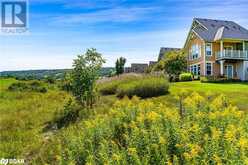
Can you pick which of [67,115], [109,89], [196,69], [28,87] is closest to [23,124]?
[67,115]

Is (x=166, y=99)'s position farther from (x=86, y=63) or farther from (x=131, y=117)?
(x=131, y=117)

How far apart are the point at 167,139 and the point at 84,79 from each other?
754cm

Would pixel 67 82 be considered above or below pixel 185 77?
below

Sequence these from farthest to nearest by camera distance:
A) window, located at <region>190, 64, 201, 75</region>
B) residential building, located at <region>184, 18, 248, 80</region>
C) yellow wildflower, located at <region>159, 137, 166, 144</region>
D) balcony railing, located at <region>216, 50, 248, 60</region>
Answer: window, located at <region>190, 64, 201, 75</region> → residential building, located at <region>184, 18, 248, 80</region> → balcony railing, located at <region>216, 50, 248, 60</region> → yellow wildflower, located at <region>159, 137, 166, 144</region>

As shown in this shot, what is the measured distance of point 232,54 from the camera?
36.5 meters

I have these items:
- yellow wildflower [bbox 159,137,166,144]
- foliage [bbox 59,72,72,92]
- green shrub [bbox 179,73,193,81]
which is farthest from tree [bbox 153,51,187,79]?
yellow wildflower [bbox 159,137,166,144]

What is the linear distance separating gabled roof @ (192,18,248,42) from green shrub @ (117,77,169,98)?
21336 mm

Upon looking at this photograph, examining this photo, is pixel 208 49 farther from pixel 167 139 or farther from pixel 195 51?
pixel 167 139

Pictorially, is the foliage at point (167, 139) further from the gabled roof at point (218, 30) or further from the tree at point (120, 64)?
the tree at point (120, 64)

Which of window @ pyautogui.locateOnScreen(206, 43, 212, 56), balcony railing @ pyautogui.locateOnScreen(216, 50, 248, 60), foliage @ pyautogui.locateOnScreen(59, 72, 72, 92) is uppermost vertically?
window @ pyautogui.locateOnScreen(206, 43, 212, 56)

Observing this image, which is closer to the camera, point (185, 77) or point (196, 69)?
point (185, 77)

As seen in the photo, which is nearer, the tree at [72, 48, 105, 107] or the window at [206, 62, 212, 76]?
the tree at [72, 48, 105, 107]

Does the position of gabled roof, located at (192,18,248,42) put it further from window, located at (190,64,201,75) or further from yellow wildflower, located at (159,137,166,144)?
yellow wildflower, located at (159,137,166,144)

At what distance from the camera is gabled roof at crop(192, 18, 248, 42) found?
3662 cm
